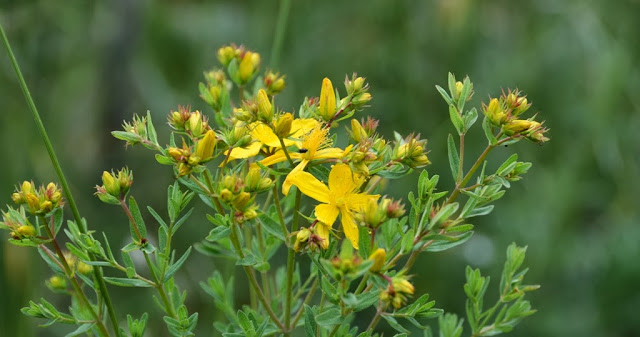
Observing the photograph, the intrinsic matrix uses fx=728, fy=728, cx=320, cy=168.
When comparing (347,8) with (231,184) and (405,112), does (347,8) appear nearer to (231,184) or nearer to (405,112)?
(405,112)

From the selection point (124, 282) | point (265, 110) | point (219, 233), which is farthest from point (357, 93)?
point (124, 282)

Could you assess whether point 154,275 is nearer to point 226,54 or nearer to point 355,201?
point 355,201

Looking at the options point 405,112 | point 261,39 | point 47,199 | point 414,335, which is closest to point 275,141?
point 47,199

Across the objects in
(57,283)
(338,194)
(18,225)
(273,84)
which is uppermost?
(273,84)

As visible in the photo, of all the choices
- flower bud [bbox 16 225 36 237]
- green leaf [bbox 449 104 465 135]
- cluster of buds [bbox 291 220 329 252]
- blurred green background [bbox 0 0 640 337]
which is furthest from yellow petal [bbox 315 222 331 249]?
blurred green background [bbox 0 0 640 337]

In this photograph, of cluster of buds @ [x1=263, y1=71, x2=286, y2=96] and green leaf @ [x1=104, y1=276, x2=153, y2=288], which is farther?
cluster of buds @ [x1=263, y1=71, x2=286, y2=96]

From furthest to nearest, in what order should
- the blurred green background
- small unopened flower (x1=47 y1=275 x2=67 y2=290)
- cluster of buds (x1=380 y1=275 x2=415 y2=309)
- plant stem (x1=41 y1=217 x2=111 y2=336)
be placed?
the blurred green background < small unopened flower (x1=47 y1=275 x2=67 y2=290) < plant stem (x1=41 y1=217 x2=111 y2=336) < cluster of buds (x1=380 y1=275 x2=415 y2=309)

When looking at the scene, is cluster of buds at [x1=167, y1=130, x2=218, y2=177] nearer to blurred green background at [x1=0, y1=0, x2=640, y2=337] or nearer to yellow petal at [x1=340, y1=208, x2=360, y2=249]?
yellow petal at [x1=340, y1=208, x2=360, y2=249]

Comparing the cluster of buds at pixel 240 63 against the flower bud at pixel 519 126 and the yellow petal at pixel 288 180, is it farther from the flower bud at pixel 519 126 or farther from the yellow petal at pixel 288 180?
the flower bud at pixel 519 126
